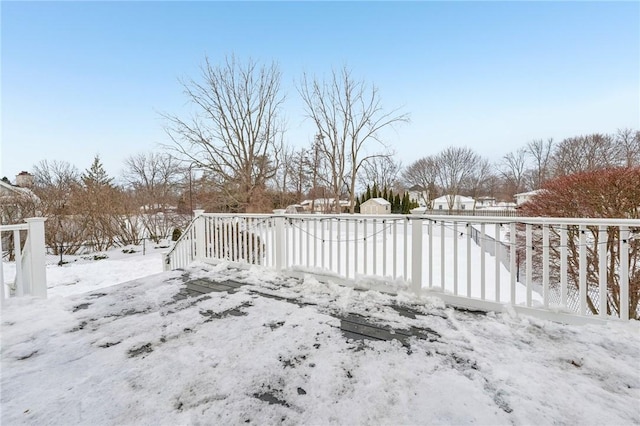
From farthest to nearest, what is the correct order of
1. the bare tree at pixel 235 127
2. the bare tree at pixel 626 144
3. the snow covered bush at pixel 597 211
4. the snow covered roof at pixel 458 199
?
the snow covered roof at pixel 458 199
the bare tree at pixel 626 144
the bare tree at pixel 235 127
the snow covered bush at pixel 597 211

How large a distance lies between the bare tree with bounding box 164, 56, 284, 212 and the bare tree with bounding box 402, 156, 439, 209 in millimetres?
23667

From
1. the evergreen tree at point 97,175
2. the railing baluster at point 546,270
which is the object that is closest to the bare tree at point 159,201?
the evergreen tree at point 97,175

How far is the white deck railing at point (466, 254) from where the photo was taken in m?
2.16

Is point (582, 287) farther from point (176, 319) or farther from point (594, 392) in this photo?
point (176, 319)

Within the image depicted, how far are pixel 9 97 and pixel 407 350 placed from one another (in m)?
8.59

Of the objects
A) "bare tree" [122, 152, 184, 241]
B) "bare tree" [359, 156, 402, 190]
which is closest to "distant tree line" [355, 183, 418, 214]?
"bare tree" [359, 156, 402, 190]

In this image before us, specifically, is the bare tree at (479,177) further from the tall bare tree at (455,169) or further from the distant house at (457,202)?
the distant house at (457,202)

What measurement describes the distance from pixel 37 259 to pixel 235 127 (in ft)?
37.3

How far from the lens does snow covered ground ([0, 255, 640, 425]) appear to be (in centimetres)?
123

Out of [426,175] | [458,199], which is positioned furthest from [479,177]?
[426,175]

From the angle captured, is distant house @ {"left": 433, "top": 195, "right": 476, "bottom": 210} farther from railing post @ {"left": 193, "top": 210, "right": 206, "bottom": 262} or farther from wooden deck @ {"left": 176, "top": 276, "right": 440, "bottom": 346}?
wooden deck @ {"left": 176, "top": 276, "right": 440, "bottom": 346}

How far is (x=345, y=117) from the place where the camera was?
1441 cm

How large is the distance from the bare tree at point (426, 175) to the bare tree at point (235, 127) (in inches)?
932

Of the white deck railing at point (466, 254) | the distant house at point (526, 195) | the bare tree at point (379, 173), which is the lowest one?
the white deck railing at point (466, 254)
